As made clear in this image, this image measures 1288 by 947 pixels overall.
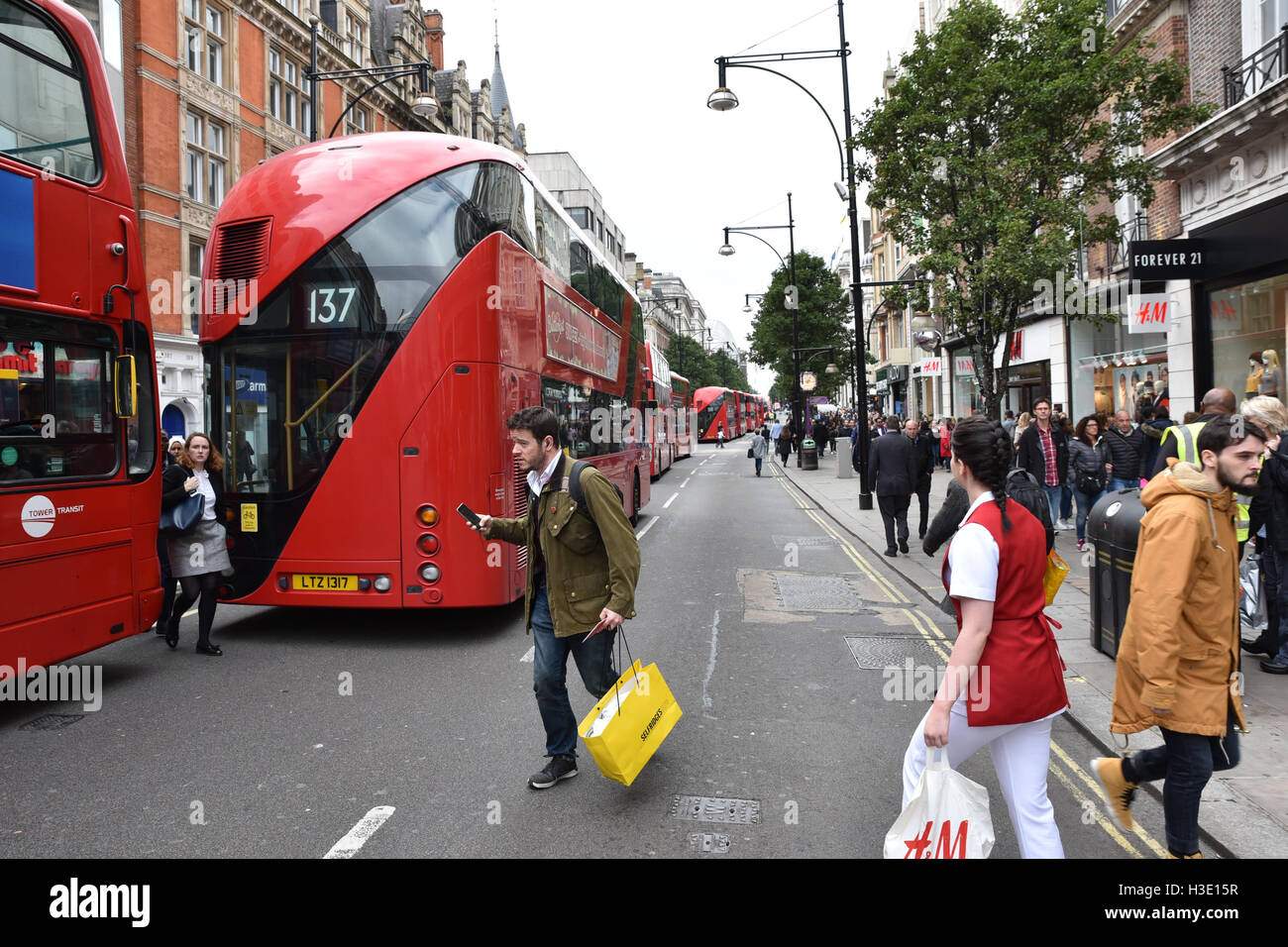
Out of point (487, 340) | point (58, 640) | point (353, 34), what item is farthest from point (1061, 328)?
point (353, 34)

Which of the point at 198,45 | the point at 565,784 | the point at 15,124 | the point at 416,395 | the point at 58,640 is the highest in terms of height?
the point at 198,45

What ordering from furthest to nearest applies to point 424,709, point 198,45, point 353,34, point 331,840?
1. point 353,34
2. point 198,45
3. point 424,709
4. point 331,840

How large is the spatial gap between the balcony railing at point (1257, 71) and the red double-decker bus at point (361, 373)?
38.0 ft

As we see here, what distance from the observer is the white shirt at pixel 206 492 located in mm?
6875

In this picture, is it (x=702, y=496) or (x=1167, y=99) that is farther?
(x=702, y=496)

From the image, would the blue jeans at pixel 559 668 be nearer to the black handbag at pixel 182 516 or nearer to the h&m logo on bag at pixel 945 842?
→ the h&m logo on bag at pixel 945 842

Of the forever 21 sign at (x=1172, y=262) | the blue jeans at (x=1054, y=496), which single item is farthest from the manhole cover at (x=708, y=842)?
the forever 21 sign at (x=1172, y=262)

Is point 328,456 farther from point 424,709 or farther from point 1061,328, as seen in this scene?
point 1061,328

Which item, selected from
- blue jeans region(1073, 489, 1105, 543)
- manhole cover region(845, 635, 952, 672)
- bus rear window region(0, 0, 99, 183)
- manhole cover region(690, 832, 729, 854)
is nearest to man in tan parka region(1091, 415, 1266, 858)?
manhole cover region(690, 832, 729, 854)

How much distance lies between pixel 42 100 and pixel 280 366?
2349 millimetres

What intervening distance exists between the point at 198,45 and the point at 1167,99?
24.5m

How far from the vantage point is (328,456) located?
7.15m

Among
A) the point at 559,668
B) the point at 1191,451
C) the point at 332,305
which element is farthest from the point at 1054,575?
the point at 332,305

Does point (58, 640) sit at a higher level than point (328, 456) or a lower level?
lower
